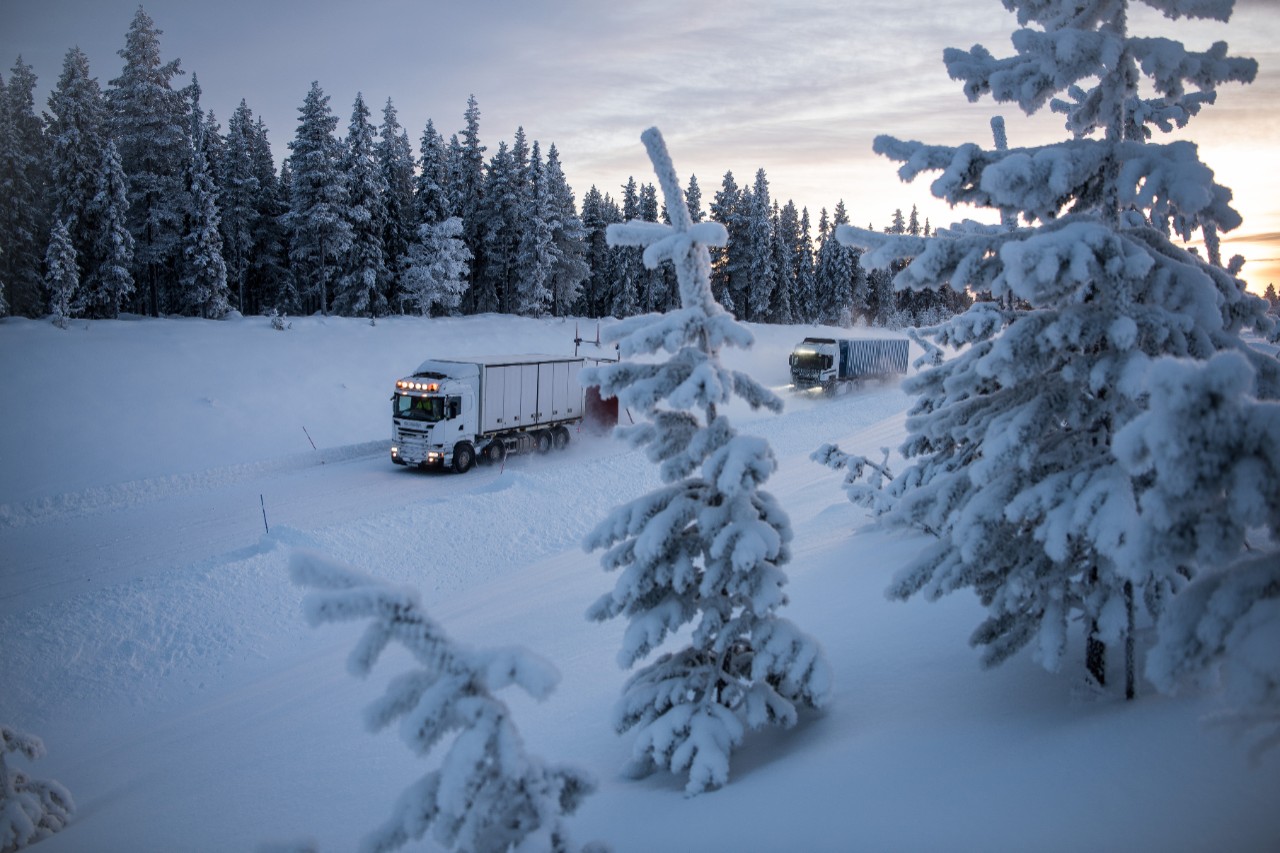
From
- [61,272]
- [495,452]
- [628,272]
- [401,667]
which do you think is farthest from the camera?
[628,272]

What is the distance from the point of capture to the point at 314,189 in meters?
50.8

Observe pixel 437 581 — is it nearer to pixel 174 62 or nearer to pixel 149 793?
pixel 149 793

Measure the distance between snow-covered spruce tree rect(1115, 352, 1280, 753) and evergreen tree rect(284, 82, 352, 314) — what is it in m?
54.2

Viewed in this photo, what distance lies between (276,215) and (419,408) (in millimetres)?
45378

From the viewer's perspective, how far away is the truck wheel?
2653 centimetres

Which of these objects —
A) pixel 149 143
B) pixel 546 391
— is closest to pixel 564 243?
pixel 149 143

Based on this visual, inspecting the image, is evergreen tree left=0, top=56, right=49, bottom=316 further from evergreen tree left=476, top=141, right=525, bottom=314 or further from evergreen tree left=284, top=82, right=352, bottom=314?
evergreen tree left=476, top=141, right=525, bottom=314

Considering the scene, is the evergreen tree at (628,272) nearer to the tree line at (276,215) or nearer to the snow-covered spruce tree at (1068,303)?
the tree line at (276,215)

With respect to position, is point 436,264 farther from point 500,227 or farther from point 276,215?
point 276,215

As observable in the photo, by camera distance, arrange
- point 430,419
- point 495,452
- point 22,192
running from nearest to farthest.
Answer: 1. point 430,419
2. point 495,452
3. point 22,192

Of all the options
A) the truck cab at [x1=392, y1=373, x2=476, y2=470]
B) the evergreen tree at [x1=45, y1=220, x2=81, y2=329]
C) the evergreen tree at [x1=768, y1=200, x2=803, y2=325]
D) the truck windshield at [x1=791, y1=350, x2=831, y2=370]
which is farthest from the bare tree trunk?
the evergreen tree at [x1=768, y1=200, x2=803, y2=325]

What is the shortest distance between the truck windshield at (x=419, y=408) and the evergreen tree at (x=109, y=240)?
95.5 ft

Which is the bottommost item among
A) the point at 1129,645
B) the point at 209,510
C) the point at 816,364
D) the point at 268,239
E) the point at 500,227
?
the point at 209,510

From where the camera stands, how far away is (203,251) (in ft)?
153
